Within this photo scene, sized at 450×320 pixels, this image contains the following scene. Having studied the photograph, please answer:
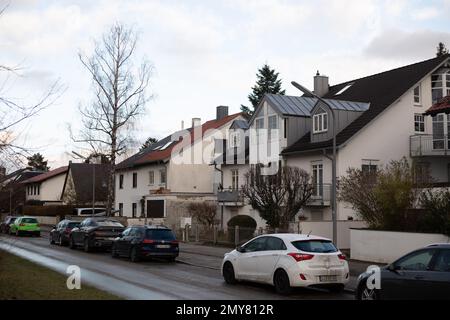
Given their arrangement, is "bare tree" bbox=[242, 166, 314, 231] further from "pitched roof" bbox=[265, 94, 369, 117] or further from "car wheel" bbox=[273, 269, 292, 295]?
"car wheel" bbox=[273, 269, 292, 295]

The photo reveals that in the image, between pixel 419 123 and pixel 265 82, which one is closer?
pixel 419 123

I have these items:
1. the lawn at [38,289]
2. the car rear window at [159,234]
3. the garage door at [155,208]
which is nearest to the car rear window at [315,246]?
the lawn at [38,289]

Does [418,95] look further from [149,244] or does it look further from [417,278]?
[417,278]

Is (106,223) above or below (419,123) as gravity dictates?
below

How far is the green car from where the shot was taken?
140 ft

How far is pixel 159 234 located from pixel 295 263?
1042 centimetres

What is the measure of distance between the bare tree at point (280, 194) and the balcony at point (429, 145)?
9.28 m

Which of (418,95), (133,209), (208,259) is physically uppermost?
(418,95)

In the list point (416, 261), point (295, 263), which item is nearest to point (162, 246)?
point (295, 263)

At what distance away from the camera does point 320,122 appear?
3578cm

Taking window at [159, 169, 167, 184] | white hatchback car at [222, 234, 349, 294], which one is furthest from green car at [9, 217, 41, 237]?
white hatchback car at [222, 234, 349, 294]

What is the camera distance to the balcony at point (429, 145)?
3394 centimetres

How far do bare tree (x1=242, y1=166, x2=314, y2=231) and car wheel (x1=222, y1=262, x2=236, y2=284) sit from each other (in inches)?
455
